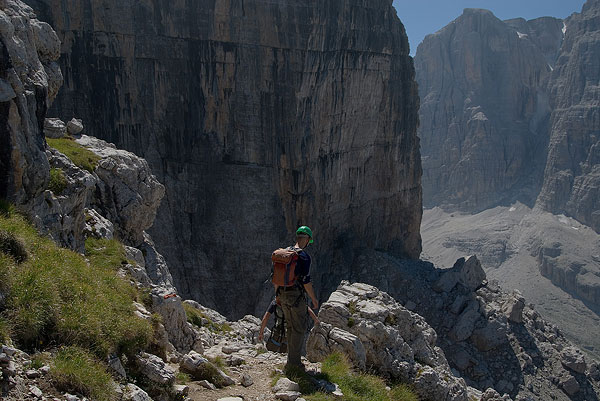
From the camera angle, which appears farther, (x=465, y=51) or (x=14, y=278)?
(x=465, y=51)

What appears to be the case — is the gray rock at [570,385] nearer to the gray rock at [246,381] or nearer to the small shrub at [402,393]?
the small shrub at [402,393]

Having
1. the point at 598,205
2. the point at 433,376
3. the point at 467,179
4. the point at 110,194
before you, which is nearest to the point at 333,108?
the point at 110,194

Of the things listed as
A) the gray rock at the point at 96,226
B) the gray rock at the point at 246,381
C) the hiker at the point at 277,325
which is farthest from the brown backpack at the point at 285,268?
the gray rock at the point at 96,226

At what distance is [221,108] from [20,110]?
32300 millimetres

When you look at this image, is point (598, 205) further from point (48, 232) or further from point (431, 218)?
point (48, 232)

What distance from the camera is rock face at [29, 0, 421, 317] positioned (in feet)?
Answer: 134

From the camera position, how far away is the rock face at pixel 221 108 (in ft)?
134

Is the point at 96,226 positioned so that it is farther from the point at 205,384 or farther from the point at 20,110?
the point at 205,384

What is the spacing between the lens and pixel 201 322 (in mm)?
18453

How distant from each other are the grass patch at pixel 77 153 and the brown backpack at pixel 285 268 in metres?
9.12

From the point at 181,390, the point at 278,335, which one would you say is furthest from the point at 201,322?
the point at 181,390

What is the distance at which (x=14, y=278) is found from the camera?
8359 millimetres

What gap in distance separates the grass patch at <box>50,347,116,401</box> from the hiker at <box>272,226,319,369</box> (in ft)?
11.9

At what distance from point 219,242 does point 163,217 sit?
180 inches
